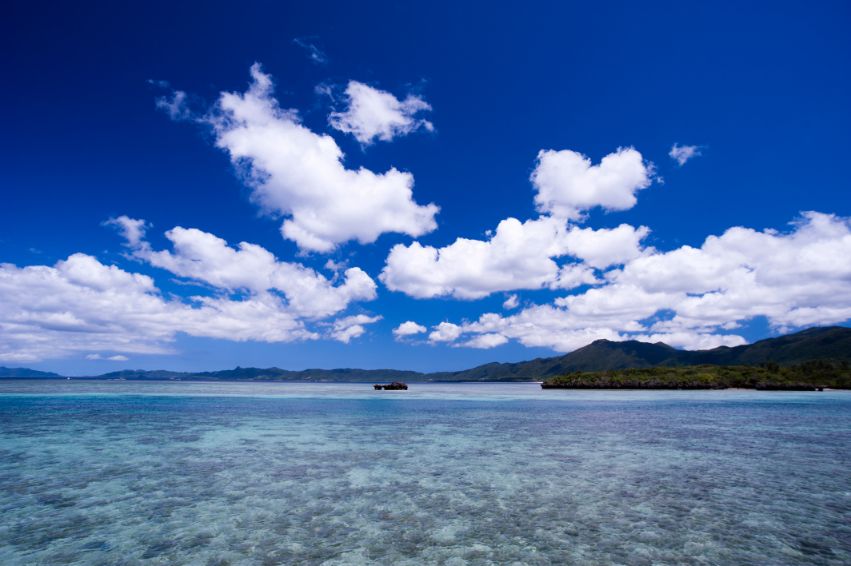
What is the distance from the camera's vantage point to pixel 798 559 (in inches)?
489

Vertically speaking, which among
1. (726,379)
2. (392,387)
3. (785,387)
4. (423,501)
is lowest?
(785,387)

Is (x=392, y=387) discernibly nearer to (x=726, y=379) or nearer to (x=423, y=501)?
(x=726, y=379)

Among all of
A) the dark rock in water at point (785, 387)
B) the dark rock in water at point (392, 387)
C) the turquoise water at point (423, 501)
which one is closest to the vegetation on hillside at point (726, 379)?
the dark rock in water at point (785, 387)

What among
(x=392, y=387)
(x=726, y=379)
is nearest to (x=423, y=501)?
(x=392, y=387)

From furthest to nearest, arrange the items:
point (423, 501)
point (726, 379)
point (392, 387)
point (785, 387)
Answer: point (726, 379) → point (392, 387) → point (785, 387) → point (423, 501)

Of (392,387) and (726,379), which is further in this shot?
(726,379)

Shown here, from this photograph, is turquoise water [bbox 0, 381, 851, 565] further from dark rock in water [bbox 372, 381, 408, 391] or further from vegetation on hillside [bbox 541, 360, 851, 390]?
vegetation on hillside [bbox 541, 360, 851, 390]

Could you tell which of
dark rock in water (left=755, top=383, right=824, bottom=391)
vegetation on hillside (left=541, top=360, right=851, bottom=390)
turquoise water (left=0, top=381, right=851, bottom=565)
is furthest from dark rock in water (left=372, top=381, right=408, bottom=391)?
turquoise water (left=0, top=381, right=851, bottom=565)

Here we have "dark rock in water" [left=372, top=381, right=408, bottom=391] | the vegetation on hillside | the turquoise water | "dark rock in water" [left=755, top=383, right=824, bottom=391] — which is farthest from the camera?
"dark rock in water" [left=372, top=381, right=408, bottom=391]

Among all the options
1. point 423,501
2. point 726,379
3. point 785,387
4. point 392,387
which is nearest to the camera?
point 423,501

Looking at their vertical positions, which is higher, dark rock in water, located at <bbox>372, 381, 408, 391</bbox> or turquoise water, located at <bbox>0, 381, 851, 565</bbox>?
dark rock in water, located at <bbox>372, 381, 408, 391</bbox>

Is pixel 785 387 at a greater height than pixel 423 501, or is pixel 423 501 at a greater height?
pixel 423 501

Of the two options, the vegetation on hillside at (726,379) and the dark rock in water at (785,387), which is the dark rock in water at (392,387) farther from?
the dark rock in water at (785,387)

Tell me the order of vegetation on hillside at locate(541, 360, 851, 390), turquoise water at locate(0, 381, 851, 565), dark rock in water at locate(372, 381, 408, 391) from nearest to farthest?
1. turquoise water at locate(0, 381, 851, 565)
2. vegetation on hillside at locate(541, 360, 851, 390)
3. dark rock in water at locate(372, 381, 408, 391)
